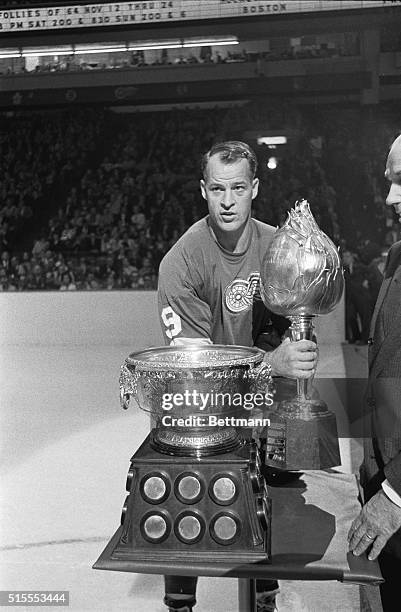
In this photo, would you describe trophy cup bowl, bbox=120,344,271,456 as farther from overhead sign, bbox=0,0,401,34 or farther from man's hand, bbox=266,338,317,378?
overhead sign, bbox=0,0,401,34

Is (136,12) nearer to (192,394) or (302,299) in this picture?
(302,299)

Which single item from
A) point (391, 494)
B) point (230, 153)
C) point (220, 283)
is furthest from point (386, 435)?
point (230, 153)

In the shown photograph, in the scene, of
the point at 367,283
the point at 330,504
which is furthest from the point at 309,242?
the point at 367,283

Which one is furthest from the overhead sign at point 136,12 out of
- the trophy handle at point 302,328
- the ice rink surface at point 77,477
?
the trophy handle at point 302,328

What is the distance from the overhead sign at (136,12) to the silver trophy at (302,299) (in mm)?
1125

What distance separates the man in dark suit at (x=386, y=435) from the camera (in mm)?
961

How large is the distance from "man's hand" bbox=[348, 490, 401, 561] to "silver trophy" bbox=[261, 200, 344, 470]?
166mm

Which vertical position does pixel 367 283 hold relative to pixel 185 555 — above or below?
above

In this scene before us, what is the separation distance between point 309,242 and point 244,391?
280 mm

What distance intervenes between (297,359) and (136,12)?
55.6 inches

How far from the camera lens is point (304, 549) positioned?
0.97 metres

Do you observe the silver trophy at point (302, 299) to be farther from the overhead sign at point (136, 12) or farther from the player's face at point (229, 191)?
the overhead sign at point (136, 12)

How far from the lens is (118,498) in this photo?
2.56 m

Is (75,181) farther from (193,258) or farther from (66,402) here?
(66,402)
